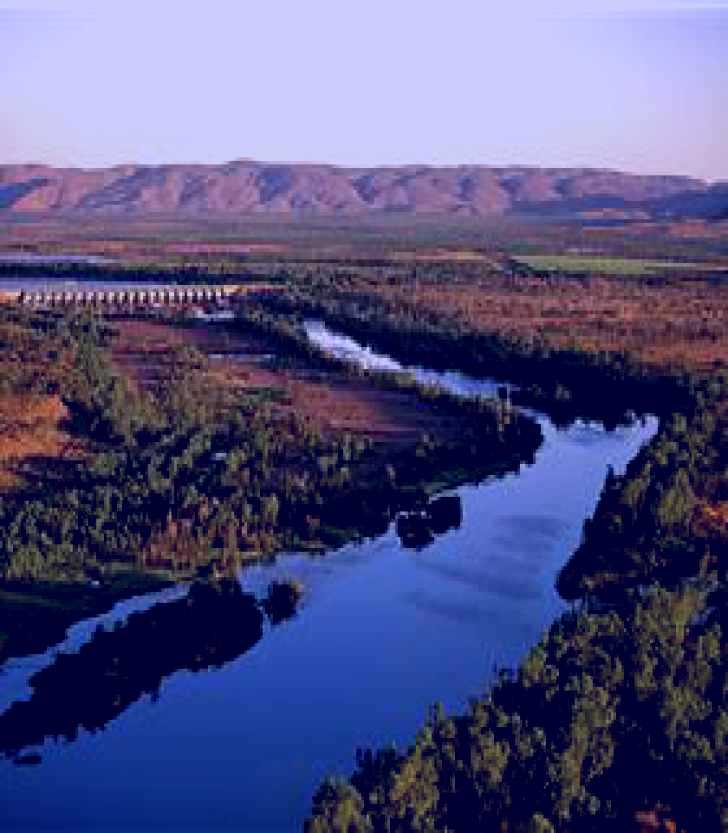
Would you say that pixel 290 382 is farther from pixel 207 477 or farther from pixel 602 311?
pixel 602 311

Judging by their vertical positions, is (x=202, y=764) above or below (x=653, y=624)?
below

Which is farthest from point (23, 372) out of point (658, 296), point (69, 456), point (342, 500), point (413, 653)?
point (658, 296)

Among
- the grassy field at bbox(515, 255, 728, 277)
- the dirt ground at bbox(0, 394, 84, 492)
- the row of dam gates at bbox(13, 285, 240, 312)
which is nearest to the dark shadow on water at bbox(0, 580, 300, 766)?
the dirt ground at bbox(0, 394, 84, 492)

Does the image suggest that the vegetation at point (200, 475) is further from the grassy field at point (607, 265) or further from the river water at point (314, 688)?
the grassy field at point (607, 265)

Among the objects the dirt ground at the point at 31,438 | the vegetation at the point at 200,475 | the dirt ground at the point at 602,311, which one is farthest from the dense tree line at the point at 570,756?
the dirt ground at the point at 602,311

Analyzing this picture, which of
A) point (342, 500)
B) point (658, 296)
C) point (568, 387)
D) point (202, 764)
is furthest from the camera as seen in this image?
point (658, 296)

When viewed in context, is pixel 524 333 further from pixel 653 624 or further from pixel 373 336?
pixel 653 624

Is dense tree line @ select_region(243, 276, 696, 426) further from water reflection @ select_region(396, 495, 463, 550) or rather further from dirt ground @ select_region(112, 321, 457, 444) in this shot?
water reflection @ select_region(396, 495, 463, 550)

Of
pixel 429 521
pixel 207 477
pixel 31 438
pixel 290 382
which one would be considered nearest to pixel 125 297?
Answer: pixel 290 382
